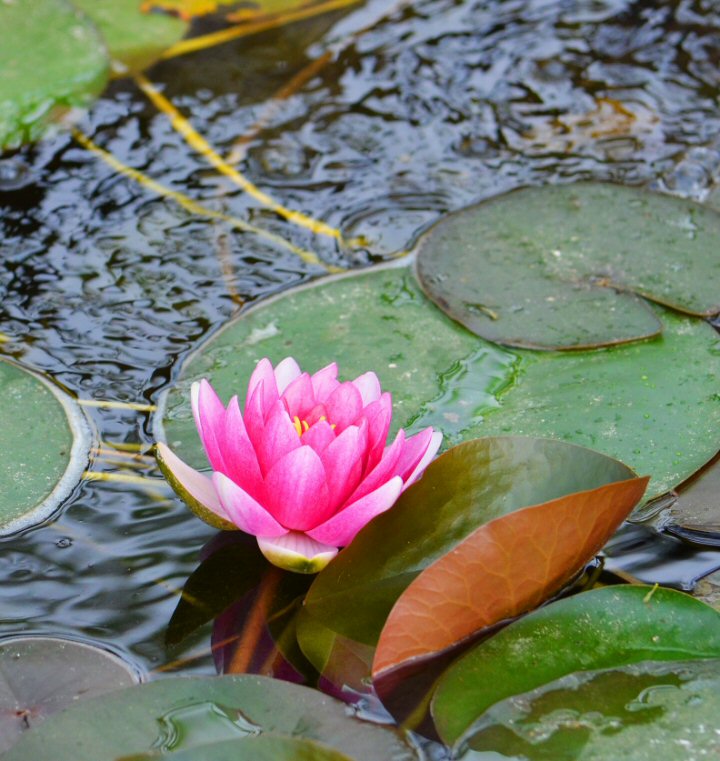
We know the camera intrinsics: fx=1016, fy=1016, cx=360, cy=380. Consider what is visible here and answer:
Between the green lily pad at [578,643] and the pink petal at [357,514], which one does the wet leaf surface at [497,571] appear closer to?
the green lily pad at [578,643]

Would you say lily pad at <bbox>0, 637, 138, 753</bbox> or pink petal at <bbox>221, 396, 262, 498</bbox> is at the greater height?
pink petal at <bbox>221, 396, 262, 498</bbox>

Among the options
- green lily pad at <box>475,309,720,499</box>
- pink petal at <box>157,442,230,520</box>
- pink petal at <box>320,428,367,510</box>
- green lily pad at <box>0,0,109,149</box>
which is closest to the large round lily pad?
green lily pad at <box>475,309,720,499</box>

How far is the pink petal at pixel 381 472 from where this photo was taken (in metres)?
1.53

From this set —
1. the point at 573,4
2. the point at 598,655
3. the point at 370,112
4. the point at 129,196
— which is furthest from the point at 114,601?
the point at 573,4

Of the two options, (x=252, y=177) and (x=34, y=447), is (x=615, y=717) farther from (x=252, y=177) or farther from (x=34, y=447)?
(x=252, y=177)

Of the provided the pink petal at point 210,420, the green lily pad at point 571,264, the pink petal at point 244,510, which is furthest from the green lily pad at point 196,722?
the green lily pad at point 571,264

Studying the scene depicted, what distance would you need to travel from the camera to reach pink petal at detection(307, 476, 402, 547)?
150 cm

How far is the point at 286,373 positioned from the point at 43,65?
5.51 feet

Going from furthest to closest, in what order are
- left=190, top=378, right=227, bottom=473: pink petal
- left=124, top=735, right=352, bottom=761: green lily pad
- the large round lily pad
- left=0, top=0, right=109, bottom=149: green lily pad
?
1. left=0, top=0, right=109, bottom=149: green lily pad
2. the large round lily pad
3. left=190, top=378, right=227, bottom=473: pink petal
4. left=124, top=735, right=352, bottom=761: green lily pad

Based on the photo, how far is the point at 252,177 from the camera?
2.69m

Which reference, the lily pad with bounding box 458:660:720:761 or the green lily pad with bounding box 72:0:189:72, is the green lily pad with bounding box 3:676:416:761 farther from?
the green lily pad with bounding box 72:0:189:72

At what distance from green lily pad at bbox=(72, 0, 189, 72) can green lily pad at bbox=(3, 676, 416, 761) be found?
2242mm

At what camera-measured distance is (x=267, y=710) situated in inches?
52.6

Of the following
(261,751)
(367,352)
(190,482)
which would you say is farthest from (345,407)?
(261,751)
